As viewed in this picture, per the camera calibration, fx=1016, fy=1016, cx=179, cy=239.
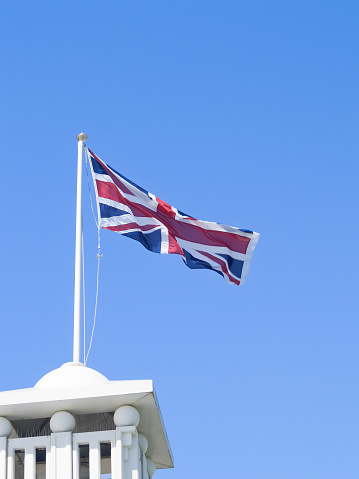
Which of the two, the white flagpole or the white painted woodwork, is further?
the white flagpole

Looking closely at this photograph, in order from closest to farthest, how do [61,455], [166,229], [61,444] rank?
[61,455], [61,444], [166,229]

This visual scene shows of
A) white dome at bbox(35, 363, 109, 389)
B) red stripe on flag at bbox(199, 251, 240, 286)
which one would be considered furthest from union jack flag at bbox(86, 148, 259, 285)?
white dome at bbox(35, 363, 109, 389)

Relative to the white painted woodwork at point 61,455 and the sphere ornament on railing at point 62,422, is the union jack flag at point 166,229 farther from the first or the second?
the white painted woodwork at point 61,455

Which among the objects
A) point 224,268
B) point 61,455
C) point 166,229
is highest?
point 166,229

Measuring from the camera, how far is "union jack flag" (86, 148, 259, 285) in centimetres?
2597

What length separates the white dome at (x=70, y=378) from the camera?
22.1 meters

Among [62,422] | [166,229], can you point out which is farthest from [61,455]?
[166,229]

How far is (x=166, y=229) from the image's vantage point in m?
26.5

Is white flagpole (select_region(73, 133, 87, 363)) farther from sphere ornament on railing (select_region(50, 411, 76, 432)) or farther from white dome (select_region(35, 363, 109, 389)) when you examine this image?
sphere ornament on railing (select_region(50, 411, 76, 432))

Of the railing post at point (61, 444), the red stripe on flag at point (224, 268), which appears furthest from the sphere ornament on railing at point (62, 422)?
the red stripe on flag at point (224, 268)

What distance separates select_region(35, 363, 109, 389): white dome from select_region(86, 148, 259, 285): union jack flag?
434 cm

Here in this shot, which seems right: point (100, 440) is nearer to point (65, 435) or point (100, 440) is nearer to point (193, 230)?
point (65, 435)

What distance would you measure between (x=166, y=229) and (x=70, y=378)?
19.0 feet

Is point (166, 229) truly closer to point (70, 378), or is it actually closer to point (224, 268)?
point (224, 268)
